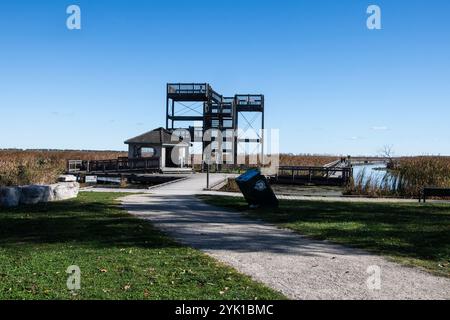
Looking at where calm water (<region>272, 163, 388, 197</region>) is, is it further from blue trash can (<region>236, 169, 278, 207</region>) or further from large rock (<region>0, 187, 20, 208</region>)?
large rock (<region>0, 187, 20, 208</region>)

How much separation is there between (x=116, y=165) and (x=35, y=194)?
2239 cm

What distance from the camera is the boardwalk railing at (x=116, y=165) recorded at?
1526 inches

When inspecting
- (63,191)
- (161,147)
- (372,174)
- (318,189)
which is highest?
(161,147)

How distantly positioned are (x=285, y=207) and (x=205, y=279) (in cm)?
1064

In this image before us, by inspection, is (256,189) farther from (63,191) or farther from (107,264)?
(107,264)

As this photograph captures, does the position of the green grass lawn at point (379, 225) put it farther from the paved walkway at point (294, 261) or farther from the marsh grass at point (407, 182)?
the marsh grass at point (407, 182)

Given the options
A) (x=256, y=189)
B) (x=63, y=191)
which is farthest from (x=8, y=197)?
(x=256, y=189)

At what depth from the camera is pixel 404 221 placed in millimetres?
14023

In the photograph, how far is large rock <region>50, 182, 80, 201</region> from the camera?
18.5 m

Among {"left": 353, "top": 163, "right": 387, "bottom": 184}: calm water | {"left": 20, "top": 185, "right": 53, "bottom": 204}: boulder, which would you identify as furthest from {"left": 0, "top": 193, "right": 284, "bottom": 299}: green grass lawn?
{"left": 353, "top": 163, "right": 387, "bottom": 184}: calm water

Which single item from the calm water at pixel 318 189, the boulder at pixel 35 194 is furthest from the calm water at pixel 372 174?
the boulder at pixel 35 194

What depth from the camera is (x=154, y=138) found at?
41031 mm
